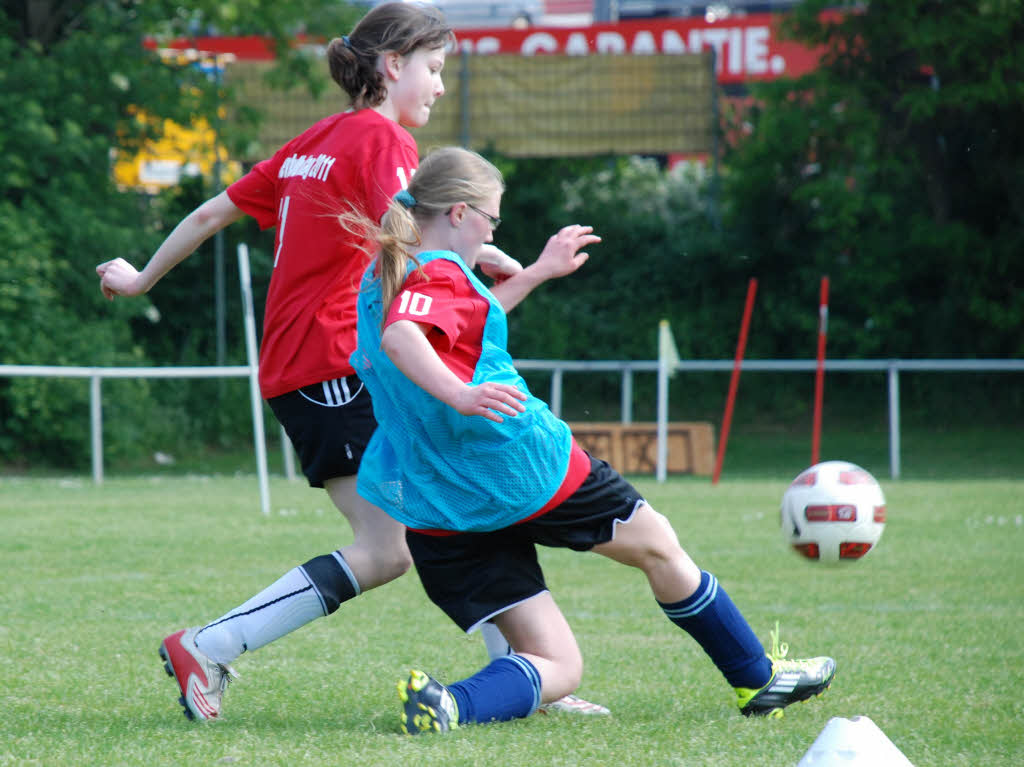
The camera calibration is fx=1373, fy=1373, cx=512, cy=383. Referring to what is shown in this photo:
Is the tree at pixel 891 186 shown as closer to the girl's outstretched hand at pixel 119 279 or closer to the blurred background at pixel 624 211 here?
the blurred background at pixel 624 211

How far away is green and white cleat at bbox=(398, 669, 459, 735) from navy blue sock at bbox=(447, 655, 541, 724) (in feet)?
0.23

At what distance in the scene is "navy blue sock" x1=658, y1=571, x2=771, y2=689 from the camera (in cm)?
357

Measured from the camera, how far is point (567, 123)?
19188 millimetres

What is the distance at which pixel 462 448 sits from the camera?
10.8ft

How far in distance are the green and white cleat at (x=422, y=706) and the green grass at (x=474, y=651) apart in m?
0.05

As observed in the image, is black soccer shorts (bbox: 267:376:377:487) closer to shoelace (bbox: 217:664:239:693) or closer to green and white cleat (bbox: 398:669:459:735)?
shoelace (bbox: 217:664:239:693)

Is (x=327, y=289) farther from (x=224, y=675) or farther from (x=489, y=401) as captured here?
(x=224, y=675)

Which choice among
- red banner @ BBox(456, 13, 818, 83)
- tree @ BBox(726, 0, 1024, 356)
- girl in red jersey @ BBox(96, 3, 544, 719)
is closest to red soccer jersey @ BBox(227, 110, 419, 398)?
girl in red jersey @ BBox(96, 3, 544, 719)

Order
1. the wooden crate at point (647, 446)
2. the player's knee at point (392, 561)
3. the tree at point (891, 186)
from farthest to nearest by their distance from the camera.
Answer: the tree at point (891, 186) → the wooden crate at point (647, 446) → the player's knee at point (392, 561)

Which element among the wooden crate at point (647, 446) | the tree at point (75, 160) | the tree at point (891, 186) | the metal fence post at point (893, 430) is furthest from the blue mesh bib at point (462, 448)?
the tree at point (891, 186)

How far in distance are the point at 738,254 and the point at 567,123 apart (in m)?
3.01

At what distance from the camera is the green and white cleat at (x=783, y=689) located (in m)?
3.64

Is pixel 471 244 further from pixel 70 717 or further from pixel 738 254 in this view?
pixel 738 254

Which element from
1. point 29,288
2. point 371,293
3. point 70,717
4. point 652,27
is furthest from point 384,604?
point 652,27
